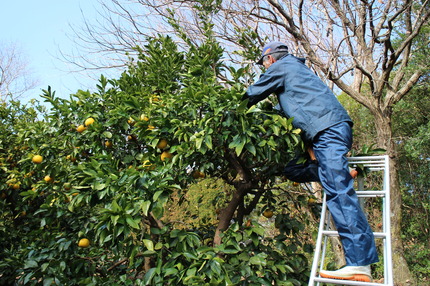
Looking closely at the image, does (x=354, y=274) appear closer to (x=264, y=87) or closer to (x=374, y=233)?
(x=374, y=233)

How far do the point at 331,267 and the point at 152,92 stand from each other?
152cm

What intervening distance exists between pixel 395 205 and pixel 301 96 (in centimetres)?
494

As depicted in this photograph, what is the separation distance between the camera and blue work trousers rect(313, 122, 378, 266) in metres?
1.82

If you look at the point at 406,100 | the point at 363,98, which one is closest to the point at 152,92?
the point at 363,98

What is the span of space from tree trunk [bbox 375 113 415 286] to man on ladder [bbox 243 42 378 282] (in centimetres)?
454

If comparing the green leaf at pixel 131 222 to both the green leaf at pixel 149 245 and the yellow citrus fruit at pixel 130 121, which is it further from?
the yellow citrus fruit at pixel 130 121

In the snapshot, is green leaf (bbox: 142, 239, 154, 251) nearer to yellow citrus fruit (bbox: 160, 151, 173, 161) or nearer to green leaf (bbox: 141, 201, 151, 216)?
green leaf (bbox: 141, 201, 151, 216)

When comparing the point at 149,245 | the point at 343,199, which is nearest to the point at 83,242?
the point at 149,245

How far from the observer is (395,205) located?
621 cm

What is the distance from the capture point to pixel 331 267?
228cm

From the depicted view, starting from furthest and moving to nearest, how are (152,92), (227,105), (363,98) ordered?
(363,98) < (152,92) < (227,105)

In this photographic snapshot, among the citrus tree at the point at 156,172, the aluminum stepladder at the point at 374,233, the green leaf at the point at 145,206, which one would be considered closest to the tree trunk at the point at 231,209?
the citrus tree at the point at 156,172

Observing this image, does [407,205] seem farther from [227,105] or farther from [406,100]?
[227,105]

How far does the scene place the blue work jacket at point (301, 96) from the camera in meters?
2.00
